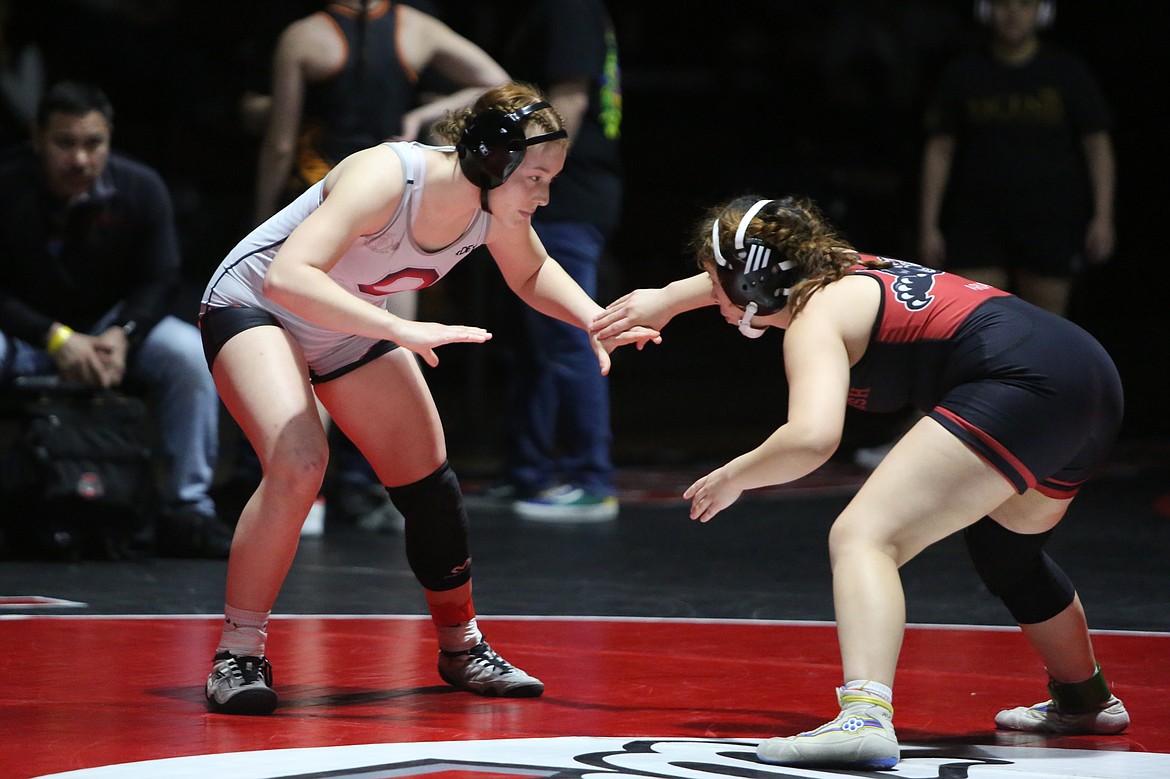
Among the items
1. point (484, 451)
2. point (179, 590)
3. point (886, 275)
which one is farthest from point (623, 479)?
point (886, 275)

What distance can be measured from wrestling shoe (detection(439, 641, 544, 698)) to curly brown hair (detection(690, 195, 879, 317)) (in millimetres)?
899

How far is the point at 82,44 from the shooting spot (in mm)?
9555

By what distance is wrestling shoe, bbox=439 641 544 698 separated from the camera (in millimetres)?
3553

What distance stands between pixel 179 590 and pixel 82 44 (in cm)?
Result: 553

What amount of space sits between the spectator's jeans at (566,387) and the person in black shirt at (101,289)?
1.30 m

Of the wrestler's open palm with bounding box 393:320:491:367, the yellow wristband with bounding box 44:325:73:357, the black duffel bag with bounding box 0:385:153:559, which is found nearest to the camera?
the wrestler's open palm with bounding box 393:320:491:367

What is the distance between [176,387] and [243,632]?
2232mm

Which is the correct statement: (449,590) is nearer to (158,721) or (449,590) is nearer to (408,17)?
(158,721)

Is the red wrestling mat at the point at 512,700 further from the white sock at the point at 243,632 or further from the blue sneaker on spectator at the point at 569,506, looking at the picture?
the blue sneaker on spectator at the point at 569,506

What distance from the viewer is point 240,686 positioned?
3332 mm

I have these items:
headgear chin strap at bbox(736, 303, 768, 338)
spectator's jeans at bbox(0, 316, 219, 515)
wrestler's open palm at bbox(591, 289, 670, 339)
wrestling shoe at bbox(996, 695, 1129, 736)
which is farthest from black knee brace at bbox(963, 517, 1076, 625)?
spectator's jeans at bbox(0, 316, 219, 515)

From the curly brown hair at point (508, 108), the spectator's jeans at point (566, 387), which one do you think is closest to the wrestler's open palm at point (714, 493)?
the curly brown hair at point (508, 108)

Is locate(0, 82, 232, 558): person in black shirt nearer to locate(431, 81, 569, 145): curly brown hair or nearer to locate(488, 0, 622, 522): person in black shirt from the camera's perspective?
locate(488, 0, 622, 522): person in black shirt

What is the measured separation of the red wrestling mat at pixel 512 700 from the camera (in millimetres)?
3150
